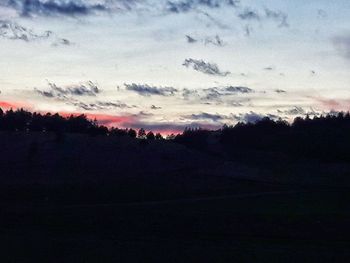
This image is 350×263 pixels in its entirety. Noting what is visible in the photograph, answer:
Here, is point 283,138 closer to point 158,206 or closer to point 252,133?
point 252,133

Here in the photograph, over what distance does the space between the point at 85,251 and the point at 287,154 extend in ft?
226

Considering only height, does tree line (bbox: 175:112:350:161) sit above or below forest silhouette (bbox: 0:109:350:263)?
above

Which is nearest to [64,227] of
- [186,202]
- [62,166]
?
[186,202]

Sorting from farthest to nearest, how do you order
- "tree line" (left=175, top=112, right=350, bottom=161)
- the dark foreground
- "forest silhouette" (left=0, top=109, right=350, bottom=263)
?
"tree line" (left=175, top=112, right=350, bottom=161) < "forest silhouette" (left=0, top=109, right=350, bottom=263) < the dark foreground

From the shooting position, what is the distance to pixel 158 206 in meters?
55.7

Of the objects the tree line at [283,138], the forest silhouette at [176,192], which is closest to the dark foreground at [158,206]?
the forest silhouette at [176,192]

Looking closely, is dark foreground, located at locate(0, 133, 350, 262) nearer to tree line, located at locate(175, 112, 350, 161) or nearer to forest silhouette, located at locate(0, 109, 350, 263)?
forest silhouette, located at locate(0, 109, 350, 263)

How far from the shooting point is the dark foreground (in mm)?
31922

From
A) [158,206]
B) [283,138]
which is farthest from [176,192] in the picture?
[283,138]

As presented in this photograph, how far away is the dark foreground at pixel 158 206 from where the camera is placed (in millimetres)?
31922

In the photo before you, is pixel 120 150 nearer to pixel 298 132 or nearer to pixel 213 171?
pixel 213 171

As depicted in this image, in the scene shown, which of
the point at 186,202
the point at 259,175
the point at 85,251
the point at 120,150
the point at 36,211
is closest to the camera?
the point at 85,251

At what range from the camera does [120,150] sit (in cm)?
9094

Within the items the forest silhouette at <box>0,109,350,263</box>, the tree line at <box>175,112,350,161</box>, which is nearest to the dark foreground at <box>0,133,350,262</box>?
the forest silhouette at <box>0,109,350,263</box>
